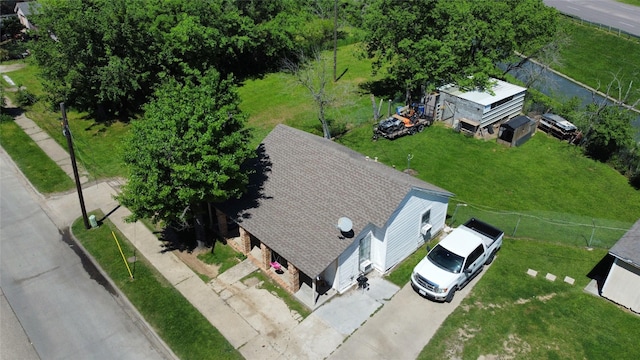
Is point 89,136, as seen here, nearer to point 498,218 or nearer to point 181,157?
point 181,157

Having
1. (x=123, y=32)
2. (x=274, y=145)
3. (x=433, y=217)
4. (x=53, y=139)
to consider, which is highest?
(x=123, y=32)

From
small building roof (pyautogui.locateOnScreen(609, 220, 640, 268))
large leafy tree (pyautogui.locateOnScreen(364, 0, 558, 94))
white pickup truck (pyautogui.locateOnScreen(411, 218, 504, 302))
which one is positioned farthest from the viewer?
large leafy tree (pyautogui.locateOnScreen(364, 0, 558, 94))

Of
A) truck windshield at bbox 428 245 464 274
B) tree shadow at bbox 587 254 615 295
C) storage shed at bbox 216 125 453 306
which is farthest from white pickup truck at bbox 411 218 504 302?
tree shadow at bbox 587 254 615 295

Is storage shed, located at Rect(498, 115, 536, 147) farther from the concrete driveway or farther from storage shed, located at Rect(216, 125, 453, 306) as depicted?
the concrete driveway

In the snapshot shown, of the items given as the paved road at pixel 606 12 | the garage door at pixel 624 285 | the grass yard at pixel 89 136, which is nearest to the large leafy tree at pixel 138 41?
the grass yard at pixel 89 136

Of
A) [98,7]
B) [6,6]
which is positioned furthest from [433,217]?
[6,6]

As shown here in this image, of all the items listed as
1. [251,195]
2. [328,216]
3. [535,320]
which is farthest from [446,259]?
[251,195]

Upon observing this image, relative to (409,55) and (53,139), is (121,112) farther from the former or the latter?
(409,55)

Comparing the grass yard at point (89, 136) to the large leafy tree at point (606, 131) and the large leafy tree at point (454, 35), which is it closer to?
the large leafy tree at point (454, 35)
